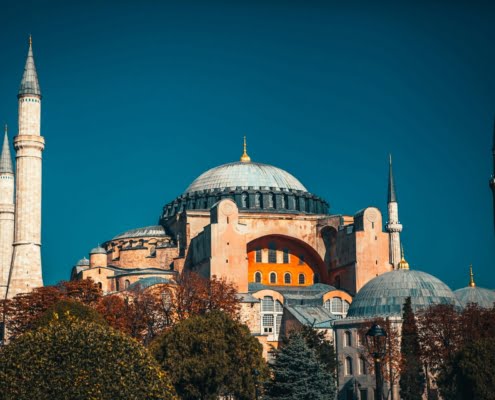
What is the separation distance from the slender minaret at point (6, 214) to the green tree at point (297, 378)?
109ft

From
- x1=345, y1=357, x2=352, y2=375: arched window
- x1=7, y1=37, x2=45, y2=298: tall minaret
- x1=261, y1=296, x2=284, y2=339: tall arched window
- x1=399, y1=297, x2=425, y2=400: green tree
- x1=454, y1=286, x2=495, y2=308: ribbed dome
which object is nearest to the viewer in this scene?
x1=399, y1=297, x2=425, y2=400: green tree

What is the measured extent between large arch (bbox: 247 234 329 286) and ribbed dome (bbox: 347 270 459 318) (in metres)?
13.0

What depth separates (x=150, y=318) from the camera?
201ft

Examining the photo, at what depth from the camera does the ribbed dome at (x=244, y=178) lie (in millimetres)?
82250

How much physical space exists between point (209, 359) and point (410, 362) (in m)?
11.6

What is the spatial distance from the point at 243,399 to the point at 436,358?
1099 centimetres

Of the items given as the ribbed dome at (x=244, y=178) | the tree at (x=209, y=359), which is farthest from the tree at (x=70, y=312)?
the ribbed dome at (x=244, y=178)

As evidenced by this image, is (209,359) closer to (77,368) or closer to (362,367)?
(77,368)

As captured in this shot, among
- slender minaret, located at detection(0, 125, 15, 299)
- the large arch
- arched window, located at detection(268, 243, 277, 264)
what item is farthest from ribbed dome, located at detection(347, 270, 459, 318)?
slender minaret, located at detection(0, 125, 15, 299)

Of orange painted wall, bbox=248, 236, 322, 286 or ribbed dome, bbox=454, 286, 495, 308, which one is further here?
orange painted wall, bbox=248, 236, 322, 286

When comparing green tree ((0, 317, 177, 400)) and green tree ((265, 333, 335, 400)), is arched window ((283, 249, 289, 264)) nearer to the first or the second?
green tree ((265, 333, 335, 400))

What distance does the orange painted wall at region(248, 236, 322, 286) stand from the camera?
7788cm

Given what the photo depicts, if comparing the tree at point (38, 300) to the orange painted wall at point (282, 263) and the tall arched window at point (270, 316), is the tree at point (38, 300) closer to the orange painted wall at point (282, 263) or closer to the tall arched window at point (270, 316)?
the tall arched window at point (270, 316)

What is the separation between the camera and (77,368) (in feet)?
118
